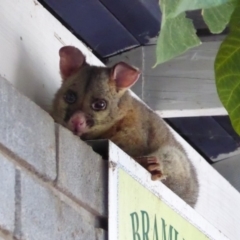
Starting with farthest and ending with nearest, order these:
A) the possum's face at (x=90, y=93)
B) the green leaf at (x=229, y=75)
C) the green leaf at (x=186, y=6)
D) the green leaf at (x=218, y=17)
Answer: the possum's face at (x=90, y=93)
the green leaf at (x=229, y=75)
the green leaf at (x=218, y=17)
the green leaf at (x=186, y=6)

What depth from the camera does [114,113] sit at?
2.50 meters

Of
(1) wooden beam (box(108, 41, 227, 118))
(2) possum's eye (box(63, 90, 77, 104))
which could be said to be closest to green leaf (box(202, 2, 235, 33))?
(2) possum's eye (box(63, 90, 77, 104))

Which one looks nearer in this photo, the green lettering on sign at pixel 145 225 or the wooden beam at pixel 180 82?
the green lettering on sign at pixel 145 225

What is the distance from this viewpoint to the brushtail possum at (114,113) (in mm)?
2377

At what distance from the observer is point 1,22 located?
2.07m

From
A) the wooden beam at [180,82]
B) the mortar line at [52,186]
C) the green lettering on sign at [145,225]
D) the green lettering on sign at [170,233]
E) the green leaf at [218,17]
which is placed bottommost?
the green leaf at [218,17]

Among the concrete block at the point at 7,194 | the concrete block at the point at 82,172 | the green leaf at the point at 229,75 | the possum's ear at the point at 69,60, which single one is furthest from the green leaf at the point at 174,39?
the possum's ear at the point at 69,60

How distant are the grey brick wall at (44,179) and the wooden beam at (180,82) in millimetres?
1071

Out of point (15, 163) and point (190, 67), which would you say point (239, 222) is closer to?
point (190, 67)

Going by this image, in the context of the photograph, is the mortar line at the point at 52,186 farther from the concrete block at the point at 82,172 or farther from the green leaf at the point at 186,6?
the green leaf at the point at 186,6

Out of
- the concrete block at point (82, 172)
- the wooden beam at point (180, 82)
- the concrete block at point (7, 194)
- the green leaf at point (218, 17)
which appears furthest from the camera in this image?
the wooden beam at point (180, 82)

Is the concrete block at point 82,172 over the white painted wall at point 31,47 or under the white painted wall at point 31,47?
under

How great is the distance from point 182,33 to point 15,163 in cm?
79

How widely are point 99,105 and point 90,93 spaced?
0.20 feet
